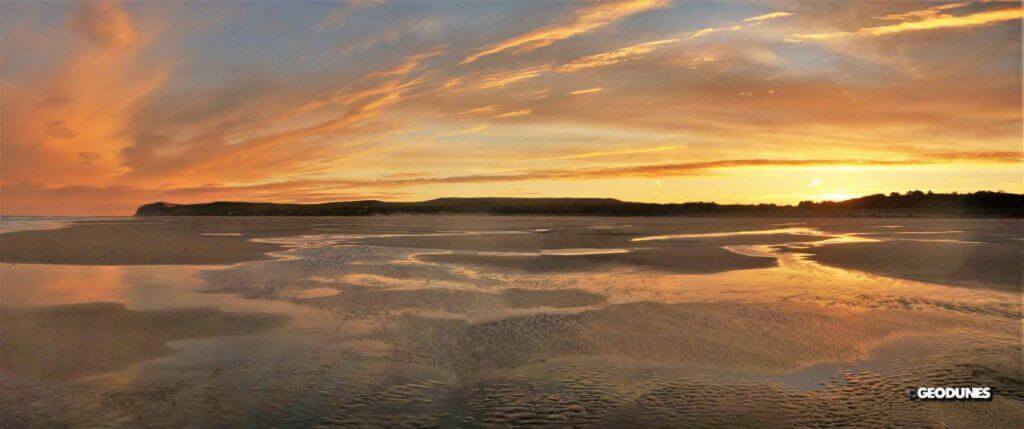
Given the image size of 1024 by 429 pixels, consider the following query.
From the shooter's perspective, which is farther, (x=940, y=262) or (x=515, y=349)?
(x=940, y=262)

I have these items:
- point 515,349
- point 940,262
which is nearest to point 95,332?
point 515,349

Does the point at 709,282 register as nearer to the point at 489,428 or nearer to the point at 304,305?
the point at 304,305

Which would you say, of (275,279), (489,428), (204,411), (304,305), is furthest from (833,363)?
(275,279)

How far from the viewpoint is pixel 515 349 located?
9.55 metres

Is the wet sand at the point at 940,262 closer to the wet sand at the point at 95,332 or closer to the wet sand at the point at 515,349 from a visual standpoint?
the wet sand at the point at 515,349

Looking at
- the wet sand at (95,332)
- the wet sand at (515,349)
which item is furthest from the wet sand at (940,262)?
the wet sand at (95,332)

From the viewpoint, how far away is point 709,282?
17047 millimetres

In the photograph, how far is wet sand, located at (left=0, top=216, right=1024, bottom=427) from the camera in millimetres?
6766

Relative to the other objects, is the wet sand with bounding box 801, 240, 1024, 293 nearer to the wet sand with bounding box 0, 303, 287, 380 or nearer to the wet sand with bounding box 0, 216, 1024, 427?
the wet sand with bounding box 0, 216, 1024, 427

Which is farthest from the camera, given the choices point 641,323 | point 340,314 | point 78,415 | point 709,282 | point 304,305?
point 709,282

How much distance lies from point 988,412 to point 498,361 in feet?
19.2

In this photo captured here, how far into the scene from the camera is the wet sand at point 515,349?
6.77m

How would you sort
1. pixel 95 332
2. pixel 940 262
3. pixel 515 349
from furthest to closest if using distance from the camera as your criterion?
pixel 940 262 → pixel 95 332 → pixel 515 349

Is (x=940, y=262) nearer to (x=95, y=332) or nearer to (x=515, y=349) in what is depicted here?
(x=515, y=349)
